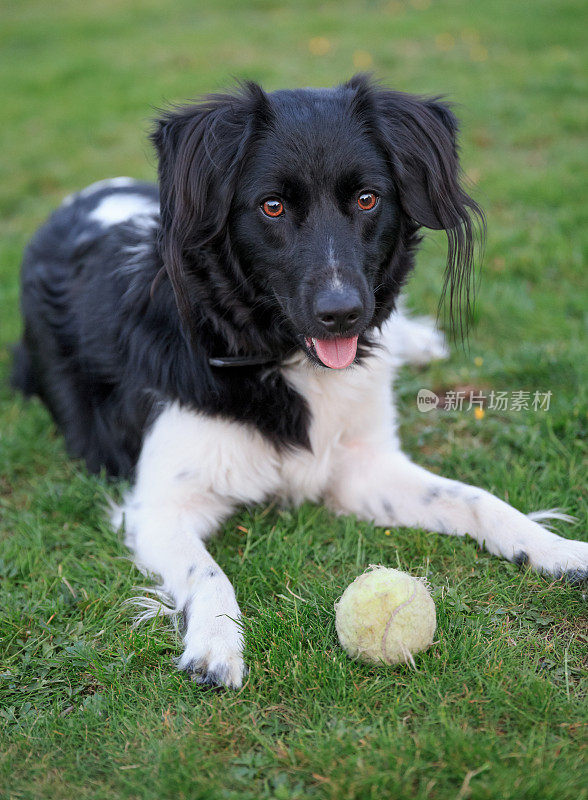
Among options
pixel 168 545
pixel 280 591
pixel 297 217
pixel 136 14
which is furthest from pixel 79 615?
pixel 136 14

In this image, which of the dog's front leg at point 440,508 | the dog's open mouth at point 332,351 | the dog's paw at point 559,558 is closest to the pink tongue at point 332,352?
the dog's open mouth at point 332,351

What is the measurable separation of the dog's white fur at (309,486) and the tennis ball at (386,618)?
435 millimetres

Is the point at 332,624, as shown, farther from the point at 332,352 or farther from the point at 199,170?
the point at 199,170

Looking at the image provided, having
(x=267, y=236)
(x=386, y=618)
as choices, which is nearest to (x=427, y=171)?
(x=267, y=236)

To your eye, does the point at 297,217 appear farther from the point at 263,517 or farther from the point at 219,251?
the point at 263,517

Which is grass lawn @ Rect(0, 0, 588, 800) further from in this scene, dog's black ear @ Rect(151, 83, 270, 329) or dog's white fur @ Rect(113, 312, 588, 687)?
dog's black ear @ Rect(151, 83, 270, 329)

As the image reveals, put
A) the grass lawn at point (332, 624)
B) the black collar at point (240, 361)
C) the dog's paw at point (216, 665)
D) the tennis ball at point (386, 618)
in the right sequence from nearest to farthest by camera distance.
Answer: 1. the grass lawn at point (332, 624)
2. the tennis ball at point (386, 618)
3. the dog's paw at point (216, 665)
4. the black collar at point (240, 361)

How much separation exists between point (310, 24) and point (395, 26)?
1.24 m

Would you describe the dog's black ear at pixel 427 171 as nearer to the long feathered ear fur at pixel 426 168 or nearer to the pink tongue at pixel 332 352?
the long feathered ear fur at pixel 426 168

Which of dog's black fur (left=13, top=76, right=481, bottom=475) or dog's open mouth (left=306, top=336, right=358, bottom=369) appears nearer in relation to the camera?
dog's black fur (left=13, top=76, right=481, bottom=475)

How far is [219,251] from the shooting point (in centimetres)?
257

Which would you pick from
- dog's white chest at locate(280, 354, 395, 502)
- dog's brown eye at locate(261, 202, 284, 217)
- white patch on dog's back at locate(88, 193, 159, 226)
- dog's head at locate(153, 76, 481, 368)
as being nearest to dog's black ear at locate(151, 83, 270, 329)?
dog's head at locate(153, 76, 481, 368)

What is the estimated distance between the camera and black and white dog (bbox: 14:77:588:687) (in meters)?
2.42

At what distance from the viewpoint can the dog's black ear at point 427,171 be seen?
8.47 ft
